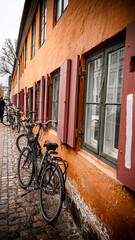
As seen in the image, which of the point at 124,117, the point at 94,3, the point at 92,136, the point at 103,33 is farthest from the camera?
the point at 92,136

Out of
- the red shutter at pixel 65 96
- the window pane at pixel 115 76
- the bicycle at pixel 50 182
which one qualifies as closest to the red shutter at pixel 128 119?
the window pane at pixel 115 76

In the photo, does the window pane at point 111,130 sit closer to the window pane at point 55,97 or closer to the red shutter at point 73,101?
the red shutter at point 73,101

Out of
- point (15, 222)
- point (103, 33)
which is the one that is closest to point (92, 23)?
point (103, 33)

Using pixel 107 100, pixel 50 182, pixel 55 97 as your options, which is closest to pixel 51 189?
pixel 50 182

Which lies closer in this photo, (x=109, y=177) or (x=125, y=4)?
(x=125, y=4)

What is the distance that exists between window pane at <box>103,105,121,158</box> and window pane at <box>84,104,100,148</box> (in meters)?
0.25

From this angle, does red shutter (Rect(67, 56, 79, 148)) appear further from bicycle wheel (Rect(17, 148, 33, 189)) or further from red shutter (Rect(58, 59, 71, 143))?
bicycle wheel (Rect(17, 148, 33, 189))

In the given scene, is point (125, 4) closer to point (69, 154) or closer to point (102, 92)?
point (102, 92)

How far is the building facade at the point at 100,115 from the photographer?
143 centimetres

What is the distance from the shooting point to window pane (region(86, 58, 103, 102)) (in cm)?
221

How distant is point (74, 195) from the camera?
8.84ft

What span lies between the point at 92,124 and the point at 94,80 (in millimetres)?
593

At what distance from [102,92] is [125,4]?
2.81 ft

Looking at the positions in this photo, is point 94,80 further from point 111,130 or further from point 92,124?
point 111,130
